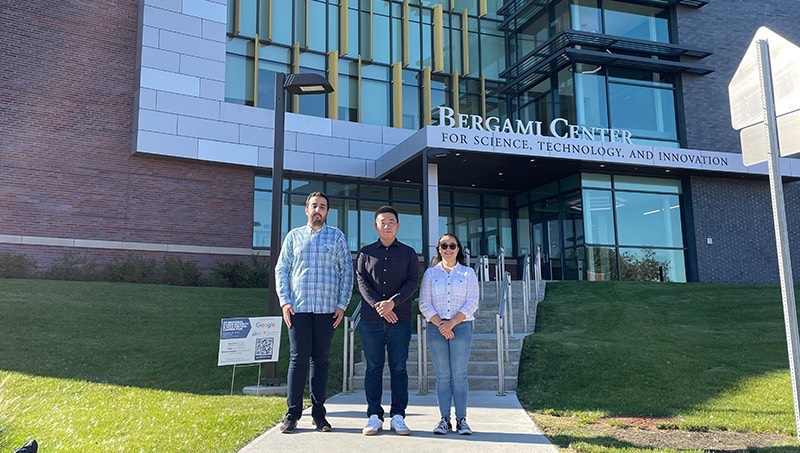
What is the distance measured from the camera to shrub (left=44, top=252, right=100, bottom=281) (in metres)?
14.9

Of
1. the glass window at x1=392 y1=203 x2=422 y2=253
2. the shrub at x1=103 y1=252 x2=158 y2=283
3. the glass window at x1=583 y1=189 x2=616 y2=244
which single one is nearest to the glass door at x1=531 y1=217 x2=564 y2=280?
the glass window at x1=583 y1=189 x2=616 y2=244

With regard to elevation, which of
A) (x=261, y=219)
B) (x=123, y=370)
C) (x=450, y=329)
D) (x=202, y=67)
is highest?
(x=202, y=67)

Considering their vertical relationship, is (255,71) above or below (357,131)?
above

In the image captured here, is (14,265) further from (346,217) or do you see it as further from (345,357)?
(345,357)

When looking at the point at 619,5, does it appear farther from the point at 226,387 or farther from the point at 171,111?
the point at 226,387

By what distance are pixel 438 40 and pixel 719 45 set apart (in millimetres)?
9954

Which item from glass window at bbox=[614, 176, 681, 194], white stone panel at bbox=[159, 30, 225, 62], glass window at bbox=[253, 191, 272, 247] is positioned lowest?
glass window at bbox=[253, 191, 272, 247]

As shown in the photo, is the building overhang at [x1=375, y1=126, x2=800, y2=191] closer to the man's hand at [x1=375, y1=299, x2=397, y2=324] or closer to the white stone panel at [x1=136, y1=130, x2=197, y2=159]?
the white stone panel at [x1=136, y1=130, x2=197, y2=159]

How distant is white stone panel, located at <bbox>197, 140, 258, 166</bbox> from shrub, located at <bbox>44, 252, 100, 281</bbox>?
13.5 feet

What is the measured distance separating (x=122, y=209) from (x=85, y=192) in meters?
1.00

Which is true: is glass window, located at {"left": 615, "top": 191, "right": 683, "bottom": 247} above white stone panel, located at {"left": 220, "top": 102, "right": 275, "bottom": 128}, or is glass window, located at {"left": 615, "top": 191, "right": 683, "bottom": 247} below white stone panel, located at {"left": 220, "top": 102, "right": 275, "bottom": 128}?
below

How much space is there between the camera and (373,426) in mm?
4852

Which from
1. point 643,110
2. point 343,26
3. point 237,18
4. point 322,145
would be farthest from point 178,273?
point 643,110

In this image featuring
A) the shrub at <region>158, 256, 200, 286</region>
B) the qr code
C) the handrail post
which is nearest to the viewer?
the qr code
